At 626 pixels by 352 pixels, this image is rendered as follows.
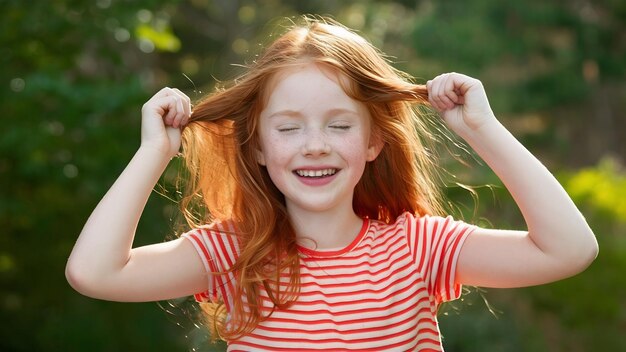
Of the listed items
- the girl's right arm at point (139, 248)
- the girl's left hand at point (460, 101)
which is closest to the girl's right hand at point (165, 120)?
the girl's right arm at point (139, 248)

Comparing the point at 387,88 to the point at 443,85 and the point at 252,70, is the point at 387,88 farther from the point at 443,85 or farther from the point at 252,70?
the point at 252,70

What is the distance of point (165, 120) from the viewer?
261 centimetres

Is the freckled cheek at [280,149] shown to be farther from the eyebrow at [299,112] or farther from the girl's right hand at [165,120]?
the girl's right hand at [165,120]

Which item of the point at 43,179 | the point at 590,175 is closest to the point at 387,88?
the point at 43,179

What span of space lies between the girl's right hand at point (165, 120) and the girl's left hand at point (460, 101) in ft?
1.84

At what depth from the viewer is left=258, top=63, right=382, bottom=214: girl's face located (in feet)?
8.37

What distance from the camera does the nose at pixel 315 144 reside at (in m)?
2.52

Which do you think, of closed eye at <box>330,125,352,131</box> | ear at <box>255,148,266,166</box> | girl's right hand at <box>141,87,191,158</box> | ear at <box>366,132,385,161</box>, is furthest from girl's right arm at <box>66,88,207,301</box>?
ear at <box>366,132,385,161</box>

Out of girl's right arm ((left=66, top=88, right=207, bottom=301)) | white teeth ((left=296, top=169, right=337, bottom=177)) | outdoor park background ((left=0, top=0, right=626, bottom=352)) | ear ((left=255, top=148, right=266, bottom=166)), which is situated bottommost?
girl's right arm ((left=66, top=88, right=207, bottom=301))

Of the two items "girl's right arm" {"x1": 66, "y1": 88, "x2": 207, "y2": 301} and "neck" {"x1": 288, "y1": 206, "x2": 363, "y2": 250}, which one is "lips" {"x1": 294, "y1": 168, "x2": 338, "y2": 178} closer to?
"neck" {"x1": 288, "y1": 206, "x2": 363, "y2": 250}

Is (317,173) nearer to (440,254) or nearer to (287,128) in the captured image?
(287,128)

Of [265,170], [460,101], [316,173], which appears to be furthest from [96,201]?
[460,101]

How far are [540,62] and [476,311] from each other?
53.8ft

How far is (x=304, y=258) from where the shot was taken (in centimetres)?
258
